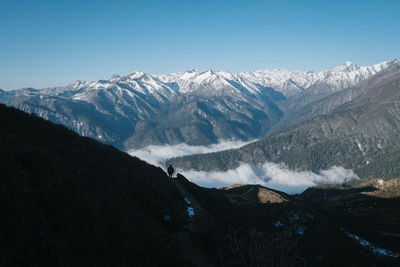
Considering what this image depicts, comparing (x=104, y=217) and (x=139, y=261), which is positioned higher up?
(x=104, y=217)

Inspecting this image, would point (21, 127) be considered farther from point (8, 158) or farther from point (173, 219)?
point (173, 219)

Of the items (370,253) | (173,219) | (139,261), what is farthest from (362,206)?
(139,261)

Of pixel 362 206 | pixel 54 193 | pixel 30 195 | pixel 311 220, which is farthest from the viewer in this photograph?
pixel 362 206

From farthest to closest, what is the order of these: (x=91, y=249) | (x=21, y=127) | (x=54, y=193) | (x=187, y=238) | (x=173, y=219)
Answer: (x=21, y=127) → (x=173, y=219) → (x=187, y=238) → (x=54, y=193) → (x=91, y=249)

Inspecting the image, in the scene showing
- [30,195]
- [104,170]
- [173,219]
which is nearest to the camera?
[30,195]

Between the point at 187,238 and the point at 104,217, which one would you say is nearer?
the point at 104,217

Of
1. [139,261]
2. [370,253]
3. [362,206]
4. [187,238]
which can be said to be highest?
[139,261]

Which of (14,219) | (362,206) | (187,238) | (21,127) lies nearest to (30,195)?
(14,219)

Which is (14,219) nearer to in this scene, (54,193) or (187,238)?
(54,193)

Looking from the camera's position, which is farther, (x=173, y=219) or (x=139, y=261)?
(x=173, y=219)
